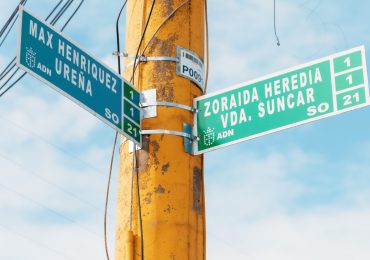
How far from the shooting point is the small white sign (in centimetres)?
547

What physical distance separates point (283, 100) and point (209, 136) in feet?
2.10

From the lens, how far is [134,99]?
5.29 meters

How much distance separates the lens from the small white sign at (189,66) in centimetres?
547

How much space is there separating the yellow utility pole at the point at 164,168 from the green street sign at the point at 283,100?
0.21 m

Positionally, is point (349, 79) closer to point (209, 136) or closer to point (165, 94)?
point (209, 136)

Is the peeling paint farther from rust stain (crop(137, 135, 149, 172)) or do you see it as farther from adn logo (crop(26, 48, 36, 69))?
adn logo (crop(26, 48, 36, 69))

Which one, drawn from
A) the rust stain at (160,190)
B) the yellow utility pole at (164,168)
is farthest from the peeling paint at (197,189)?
the rust stain at (160,190)

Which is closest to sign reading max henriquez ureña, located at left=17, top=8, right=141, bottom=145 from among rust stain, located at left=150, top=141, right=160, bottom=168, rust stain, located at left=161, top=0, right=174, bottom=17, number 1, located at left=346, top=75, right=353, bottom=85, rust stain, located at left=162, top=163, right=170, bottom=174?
rust stain, located at left=150, top=141, right=160, bottom=168

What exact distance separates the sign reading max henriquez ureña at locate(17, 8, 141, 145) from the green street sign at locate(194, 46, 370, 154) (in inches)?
22.4

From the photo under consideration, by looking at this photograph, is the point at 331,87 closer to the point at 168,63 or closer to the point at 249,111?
the point at 249,111

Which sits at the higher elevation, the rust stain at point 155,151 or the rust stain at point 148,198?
the rust stain at point 155,151

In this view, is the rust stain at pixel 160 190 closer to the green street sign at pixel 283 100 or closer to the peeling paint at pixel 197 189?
the peeling paint at pixel 197 189

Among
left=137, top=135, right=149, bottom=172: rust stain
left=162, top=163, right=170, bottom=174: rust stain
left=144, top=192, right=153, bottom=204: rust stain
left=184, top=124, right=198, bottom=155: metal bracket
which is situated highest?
left=184, top=124, right=198, bottom=155: metal bracket

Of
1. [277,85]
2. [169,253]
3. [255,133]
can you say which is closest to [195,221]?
[169,253]
